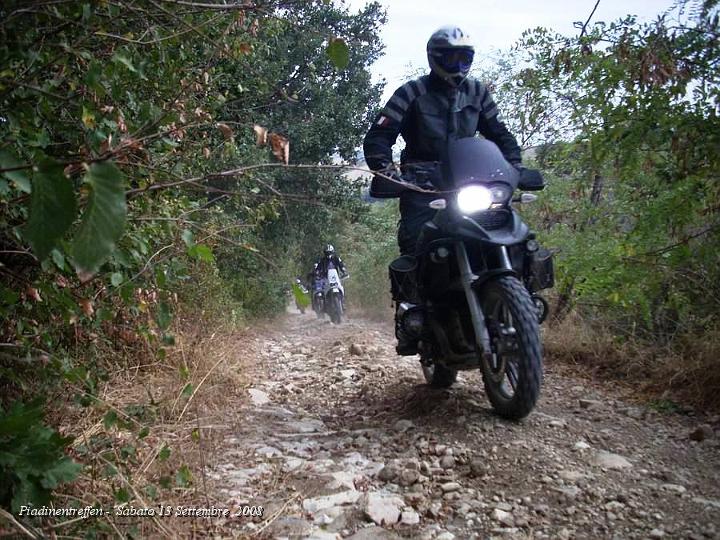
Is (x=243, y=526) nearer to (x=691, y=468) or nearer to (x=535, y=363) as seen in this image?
(x=535, y=363)

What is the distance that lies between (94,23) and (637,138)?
3.21 m

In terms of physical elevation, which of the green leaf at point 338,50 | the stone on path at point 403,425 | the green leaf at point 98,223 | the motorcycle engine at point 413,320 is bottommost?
the stone on path at point 403,425

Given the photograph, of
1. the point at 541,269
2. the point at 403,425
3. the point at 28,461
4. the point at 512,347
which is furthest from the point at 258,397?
the point at 28,461

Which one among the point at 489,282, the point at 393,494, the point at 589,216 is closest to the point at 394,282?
the point at 489,282

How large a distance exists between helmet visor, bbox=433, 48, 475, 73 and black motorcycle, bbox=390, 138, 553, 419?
21.2 inches

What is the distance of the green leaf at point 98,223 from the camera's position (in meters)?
0.81

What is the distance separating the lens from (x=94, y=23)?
77.1 inches

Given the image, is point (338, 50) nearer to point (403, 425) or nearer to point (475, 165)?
point (475, 165)

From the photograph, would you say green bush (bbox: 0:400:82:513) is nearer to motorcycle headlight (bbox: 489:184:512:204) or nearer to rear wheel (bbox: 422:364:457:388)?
motorcycle headlight (bbox: 489:184:512:204)

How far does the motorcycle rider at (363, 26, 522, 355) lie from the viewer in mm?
3402

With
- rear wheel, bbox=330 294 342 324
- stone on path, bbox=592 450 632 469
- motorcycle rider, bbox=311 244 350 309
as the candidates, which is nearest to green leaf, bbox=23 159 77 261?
stone on path, bbox=592 450 632 469

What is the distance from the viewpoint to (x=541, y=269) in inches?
125

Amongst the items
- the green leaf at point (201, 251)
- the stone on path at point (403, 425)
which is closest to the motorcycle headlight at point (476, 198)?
the stone on path at point (403, 425)

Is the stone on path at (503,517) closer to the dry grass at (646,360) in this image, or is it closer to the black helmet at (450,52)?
the dry grass at (646,360)
